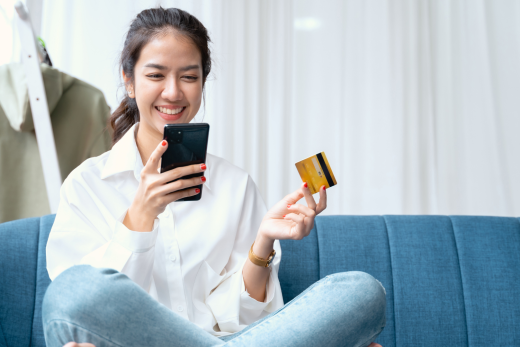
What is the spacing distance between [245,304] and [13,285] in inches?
25.2

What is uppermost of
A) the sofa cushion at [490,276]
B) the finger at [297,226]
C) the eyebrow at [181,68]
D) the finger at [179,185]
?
the eyebrow at [181,68]

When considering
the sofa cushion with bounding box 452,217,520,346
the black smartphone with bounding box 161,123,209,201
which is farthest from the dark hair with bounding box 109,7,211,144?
the sofa cushion with bounding box 452,217,520,346

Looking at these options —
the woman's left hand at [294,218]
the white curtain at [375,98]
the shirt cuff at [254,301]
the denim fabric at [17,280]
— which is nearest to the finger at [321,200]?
the woman's left hand at [294,218]

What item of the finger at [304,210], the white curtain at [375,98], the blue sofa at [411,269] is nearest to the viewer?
the finger at [304,210]

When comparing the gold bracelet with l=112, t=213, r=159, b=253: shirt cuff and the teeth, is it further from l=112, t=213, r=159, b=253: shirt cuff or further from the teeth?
the teeth

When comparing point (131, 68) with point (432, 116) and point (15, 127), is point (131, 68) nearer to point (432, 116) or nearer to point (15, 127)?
point (15, 127)

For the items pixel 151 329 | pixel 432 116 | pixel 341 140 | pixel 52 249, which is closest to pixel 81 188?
pixel 52 249

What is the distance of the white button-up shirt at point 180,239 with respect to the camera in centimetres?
103

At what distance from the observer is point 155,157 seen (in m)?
0.95

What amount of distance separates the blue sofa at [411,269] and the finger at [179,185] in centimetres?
49

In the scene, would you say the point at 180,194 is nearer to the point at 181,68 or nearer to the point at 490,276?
the point at 181,68

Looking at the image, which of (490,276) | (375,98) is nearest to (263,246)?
(490,276)

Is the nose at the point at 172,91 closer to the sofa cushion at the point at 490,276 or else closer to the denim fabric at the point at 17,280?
the denim fabric at the point at 17,280

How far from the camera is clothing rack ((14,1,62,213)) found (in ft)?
4.54
